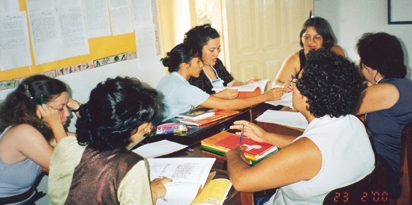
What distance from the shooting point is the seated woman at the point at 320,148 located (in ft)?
4.07

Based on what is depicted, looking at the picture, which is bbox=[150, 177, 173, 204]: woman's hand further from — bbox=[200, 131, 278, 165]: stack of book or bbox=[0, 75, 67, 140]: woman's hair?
bbox=[0, 75, 67, 140]: woman's hair

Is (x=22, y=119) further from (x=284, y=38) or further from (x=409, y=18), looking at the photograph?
(x=409, y=18)

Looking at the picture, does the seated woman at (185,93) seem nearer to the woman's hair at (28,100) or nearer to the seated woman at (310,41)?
the seated woman at (310,41)

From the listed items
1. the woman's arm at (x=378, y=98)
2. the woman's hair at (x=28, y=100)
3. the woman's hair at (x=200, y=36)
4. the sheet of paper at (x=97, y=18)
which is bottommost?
the woman's arm at (x=378, y=98)

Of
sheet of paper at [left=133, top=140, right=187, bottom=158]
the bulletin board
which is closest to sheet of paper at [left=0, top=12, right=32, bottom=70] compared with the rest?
the bulletin board

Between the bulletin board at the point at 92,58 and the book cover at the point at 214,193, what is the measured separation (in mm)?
1647

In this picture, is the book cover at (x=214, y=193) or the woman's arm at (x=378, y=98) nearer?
the book cover at (x=214, y=193)

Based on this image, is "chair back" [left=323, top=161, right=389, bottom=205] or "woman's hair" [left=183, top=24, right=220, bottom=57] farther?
"woman's hair" [left=183, top=24, right=220, bottom=57]

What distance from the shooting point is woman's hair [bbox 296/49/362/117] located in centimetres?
131

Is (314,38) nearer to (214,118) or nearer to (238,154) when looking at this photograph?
(214,118)

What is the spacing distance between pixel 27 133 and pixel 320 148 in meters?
1.38

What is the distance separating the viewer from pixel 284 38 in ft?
14.8

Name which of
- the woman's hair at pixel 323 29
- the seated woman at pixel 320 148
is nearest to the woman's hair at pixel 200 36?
the woman's hair at pixel 323 29

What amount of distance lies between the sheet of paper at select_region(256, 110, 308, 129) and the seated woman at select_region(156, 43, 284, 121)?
0.73 feet
